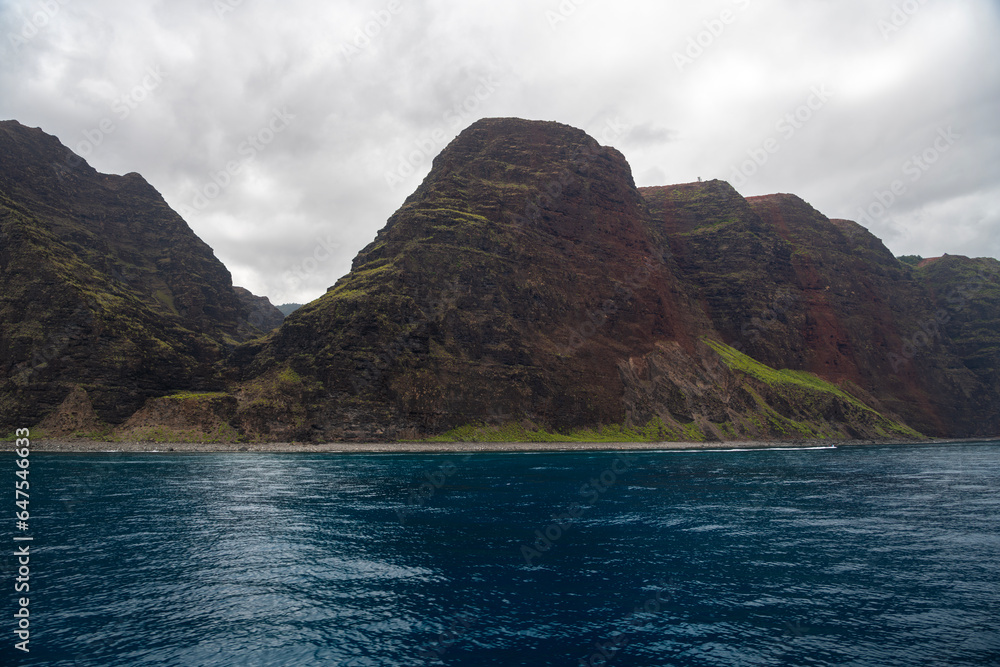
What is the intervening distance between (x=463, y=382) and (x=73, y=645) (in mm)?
136325

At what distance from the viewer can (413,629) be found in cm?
1989

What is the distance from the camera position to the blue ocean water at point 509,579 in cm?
1827

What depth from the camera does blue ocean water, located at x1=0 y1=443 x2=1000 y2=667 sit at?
18.3m

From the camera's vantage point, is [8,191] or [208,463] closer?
[208,463]

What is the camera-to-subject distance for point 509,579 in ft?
85.6

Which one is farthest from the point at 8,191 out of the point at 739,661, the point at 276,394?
the point at 739,661

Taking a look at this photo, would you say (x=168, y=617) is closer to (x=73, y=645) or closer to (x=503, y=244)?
(x=73, y=645)
